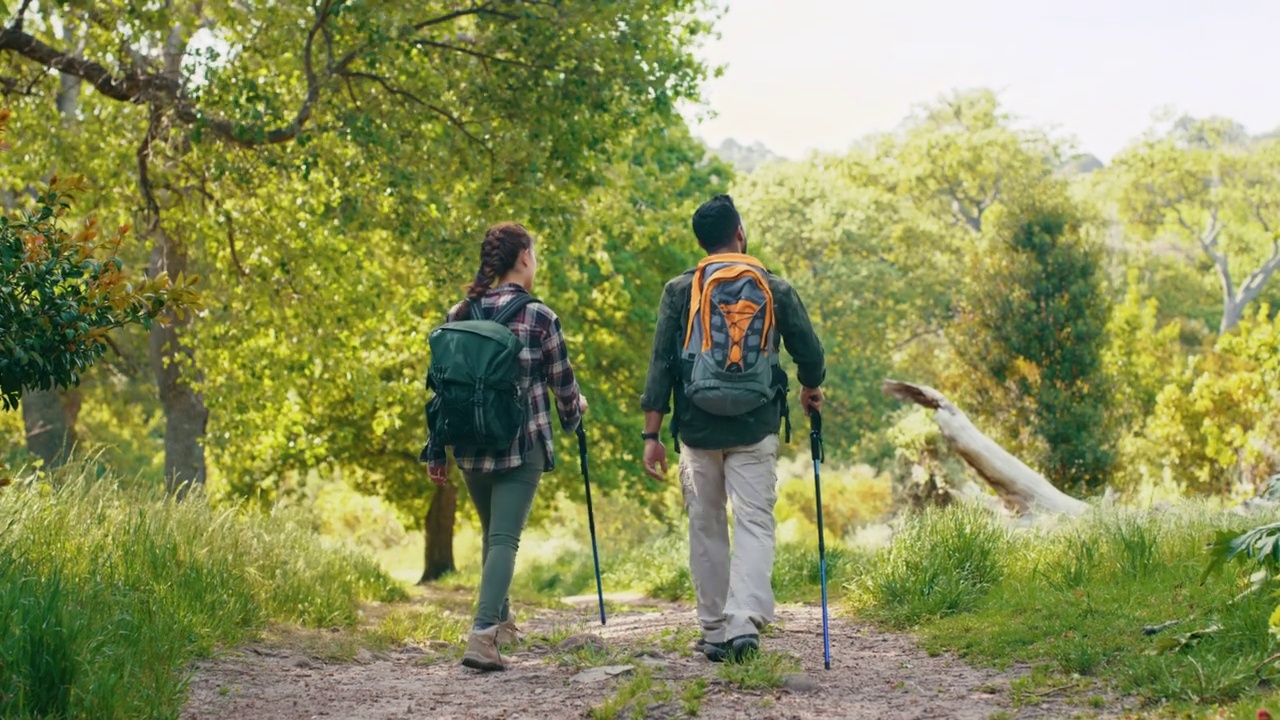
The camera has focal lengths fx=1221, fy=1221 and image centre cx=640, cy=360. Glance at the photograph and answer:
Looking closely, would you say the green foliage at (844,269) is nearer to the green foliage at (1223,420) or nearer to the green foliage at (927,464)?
the green foliage at (1223,420)

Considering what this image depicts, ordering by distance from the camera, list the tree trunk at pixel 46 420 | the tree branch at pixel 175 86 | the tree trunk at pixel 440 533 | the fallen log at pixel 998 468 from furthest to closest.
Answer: the tree trunk at pixel 440 533 < the tree trunk at pixel 46 420 < the fallen log at pixel 998 468 < the tree branch at pixel 175 86

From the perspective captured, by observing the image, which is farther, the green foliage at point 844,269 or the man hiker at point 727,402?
the green foliage at point 844,269

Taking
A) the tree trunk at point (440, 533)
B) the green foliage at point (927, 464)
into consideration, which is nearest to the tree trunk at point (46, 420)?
the tree trunk at point (440, 533)

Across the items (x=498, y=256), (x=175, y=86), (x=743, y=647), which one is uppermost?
(x=175, y=86)

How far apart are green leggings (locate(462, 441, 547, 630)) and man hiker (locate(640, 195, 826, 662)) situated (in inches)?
23.7

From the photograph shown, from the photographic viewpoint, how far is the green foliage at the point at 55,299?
4.64m

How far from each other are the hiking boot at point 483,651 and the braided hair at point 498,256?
1.69 meters

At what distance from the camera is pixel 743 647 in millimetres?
5645

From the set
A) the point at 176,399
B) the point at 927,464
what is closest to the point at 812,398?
the point at 927,464

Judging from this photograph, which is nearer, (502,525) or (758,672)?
(758,672)

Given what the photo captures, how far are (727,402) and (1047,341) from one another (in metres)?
11.7

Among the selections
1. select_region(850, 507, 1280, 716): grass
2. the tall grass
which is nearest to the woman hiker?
the tall grass

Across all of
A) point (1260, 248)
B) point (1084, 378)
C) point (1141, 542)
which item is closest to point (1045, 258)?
point (1084, 378)

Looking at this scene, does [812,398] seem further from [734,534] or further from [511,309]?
[511,309]
